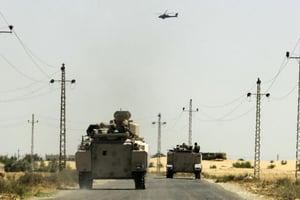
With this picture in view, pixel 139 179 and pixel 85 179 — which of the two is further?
pixel 85 179

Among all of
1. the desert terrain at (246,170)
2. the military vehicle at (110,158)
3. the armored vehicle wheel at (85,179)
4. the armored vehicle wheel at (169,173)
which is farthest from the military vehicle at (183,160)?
the armored vehicle wheel at (85,179)

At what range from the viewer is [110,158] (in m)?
47.7

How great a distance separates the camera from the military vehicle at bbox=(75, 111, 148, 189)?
154 ft

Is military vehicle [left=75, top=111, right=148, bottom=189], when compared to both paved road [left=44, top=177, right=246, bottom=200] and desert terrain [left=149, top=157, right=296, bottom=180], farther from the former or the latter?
desert terrain [left=149, top=157, right=296, bottom=180]

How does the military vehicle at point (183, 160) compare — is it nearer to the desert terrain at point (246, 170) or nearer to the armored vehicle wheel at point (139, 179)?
the desert terrain at point (246, 170)

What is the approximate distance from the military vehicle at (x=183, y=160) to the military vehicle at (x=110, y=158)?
3178cm

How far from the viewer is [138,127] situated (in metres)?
52.6

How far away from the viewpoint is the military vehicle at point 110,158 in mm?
47062

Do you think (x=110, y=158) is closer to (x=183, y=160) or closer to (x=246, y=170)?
(x=183, y=160)

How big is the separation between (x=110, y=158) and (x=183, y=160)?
33150 mm

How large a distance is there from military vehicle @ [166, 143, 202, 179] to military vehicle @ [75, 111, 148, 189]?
3178cm

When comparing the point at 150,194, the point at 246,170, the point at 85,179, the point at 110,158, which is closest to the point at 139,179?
the point at 110,158

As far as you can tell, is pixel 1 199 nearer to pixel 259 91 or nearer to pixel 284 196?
pixel 284 196

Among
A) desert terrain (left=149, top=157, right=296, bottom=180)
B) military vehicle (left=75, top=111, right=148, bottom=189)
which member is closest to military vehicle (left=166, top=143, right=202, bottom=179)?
desert terrain (left=149, top=157, right=296, bottom=180)
